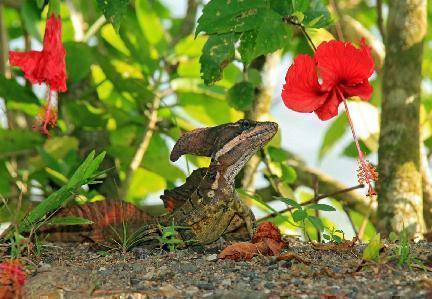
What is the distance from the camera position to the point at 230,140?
3.73 metres

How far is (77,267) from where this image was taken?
132 inches

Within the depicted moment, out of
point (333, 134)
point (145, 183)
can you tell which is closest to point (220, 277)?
point (333, 134)

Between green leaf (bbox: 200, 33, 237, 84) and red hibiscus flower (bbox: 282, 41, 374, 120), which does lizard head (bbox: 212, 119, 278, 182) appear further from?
red hibiscus flower (bbox: 282, 41, 374, 120)

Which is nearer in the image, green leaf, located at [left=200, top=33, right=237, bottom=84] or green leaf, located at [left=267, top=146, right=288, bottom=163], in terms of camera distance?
green leaf, located at [left=200, top=33, right=237, bottom=84]

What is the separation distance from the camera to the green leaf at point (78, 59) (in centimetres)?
502

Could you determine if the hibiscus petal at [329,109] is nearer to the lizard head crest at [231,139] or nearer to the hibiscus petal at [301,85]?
the hibiscus petal at [301,85]

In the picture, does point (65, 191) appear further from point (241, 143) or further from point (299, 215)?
point (299, 215)

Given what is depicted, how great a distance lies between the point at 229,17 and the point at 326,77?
45cm

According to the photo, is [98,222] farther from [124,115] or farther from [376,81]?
[376,81]

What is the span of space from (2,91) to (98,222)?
1.48m

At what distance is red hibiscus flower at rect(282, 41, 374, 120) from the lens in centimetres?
331

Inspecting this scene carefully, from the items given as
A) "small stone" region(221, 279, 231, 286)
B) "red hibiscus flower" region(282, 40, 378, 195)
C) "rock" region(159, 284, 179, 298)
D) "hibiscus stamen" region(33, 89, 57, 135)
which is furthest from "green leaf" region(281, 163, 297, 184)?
"rock" region(159, 284, 179, 298)

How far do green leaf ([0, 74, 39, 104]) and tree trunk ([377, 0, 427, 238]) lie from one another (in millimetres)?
2105

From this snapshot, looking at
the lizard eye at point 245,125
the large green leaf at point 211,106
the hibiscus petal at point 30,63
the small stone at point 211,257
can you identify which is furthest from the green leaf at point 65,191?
the large green leaf at point 211,106
